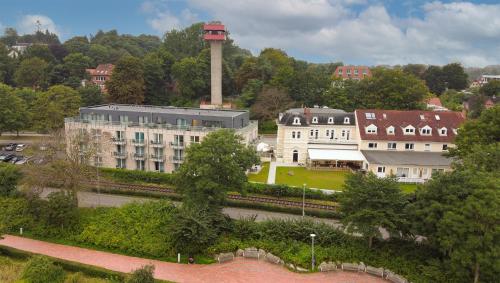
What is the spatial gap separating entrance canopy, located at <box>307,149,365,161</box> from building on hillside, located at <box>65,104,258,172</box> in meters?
9.04

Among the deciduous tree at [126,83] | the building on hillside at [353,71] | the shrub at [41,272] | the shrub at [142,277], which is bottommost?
the shrub at [41,272]

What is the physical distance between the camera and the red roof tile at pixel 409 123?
52.3 metres

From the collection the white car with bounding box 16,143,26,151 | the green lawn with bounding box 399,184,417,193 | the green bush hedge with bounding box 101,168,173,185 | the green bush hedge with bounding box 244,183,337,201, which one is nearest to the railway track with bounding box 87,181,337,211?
the green bush hedge with bounding box 244,183,337,201

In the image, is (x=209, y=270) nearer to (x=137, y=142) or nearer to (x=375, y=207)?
Answer: (x=375, y=207)

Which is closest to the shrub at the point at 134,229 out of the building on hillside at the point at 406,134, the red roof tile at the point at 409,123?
the building on hillside at the point at 406,134

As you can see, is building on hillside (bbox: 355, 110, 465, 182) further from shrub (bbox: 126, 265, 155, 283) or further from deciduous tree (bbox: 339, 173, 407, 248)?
shrub (bbox: 126, 265, 155, 283)

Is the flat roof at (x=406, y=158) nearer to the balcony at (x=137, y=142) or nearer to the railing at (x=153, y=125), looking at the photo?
the railing at (x=153, y=125)

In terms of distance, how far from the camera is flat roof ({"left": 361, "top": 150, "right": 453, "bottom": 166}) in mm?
47031

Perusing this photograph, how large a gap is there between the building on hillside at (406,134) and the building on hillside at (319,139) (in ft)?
7.21

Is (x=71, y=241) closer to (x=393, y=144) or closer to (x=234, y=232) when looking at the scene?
(x=234, y=232)

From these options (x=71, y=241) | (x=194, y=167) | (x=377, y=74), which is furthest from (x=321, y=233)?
(x=377, y=74)

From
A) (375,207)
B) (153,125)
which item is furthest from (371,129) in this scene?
(153,125)

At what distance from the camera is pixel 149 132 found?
1919 inches

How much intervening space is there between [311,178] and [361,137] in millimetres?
10988
